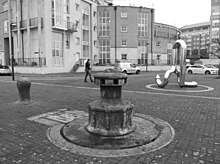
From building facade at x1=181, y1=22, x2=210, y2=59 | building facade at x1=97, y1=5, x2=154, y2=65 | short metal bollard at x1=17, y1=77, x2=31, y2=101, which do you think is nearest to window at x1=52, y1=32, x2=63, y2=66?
building facade at x1=97, y1=5, x2=154, y2=65

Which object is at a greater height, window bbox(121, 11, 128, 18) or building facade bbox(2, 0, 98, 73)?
window bbox(121, 11, 128, 18)

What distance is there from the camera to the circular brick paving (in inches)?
143

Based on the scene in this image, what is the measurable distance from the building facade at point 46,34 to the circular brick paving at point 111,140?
24665 mm

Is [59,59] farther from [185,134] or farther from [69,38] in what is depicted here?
[185,134]

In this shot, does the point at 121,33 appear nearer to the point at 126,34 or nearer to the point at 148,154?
the point at 126,34

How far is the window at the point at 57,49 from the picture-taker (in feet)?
98.6

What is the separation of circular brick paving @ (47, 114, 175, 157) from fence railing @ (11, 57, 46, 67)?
25.4 m

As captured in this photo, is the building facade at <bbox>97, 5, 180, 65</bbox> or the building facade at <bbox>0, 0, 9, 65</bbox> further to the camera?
the building facade at <bbox>97, 5, 180, 65</bbox>

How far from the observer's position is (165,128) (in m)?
4.79

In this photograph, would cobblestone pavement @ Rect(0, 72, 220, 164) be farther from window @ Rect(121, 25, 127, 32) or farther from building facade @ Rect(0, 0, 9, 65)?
window @ Rect(121, 25, 127, 32)

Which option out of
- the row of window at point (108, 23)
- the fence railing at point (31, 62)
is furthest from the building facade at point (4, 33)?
the row of window at point (108, 23)

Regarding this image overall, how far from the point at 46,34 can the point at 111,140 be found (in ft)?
89.5

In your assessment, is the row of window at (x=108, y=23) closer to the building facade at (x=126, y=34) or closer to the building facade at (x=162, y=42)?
the building facade at (x=126, y=34)

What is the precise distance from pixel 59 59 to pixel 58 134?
28.0 meters
